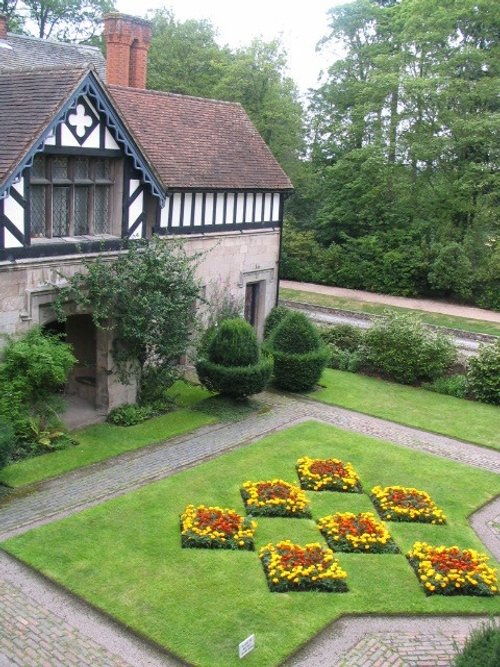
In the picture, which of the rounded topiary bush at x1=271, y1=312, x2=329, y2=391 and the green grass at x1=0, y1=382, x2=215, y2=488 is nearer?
the green grass at x1=0, y1=382, x2=215, y2=488

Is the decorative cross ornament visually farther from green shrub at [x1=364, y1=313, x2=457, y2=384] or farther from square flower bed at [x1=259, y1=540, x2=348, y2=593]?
green shrub at [x1=364, y1=313, x2=457, y2=384]

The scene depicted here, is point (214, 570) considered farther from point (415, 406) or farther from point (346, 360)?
point (346, 360)

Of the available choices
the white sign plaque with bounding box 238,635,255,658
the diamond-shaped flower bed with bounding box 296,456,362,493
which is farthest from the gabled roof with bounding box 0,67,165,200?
the white sign plaque with bounding box 238,635,255,658

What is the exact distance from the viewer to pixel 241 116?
77.6ft

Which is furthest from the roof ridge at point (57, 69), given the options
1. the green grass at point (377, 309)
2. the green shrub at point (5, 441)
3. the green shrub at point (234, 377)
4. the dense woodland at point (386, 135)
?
the dense woodland at point (386, 135)

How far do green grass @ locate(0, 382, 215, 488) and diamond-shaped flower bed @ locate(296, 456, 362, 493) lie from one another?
134 inches

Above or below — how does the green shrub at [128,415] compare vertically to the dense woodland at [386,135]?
below

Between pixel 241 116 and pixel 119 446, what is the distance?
1309cm

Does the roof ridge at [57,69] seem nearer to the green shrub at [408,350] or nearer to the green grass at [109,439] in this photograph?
the green grass at [109,439]

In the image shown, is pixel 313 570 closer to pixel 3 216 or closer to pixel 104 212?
pixel 3 216

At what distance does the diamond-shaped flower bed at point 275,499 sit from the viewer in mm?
12586

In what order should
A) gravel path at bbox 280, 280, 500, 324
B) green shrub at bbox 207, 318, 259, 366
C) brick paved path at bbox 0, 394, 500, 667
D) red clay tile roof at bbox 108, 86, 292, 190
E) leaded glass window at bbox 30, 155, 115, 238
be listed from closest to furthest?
brick paved path at bbox 0, 394, 500, 667, leaded glass window at bbox 30, 155, 115, 238, green shrub at bbox 207, 318, 259, 366, red clay tile roof at bbox 108, 86, 292, 190, gravel path at bbox 280, 280, 500, 324

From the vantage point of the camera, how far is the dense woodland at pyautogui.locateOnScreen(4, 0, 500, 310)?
33.3 metres

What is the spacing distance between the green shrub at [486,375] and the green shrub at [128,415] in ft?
32.7
